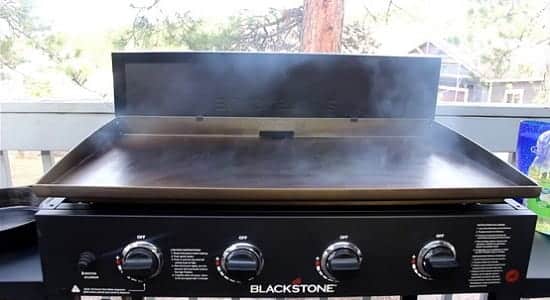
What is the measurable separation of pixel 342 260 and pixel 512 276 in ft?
1.07

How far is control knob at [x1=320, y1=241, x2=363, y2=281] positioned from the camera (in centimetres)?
71

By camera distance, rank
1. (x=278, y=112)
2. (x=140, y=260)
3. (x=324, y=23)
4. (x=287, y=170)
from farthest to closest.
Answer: (x=324, y=23), (x=278, y=112), (x=287, y=170), (x=140, y=260)

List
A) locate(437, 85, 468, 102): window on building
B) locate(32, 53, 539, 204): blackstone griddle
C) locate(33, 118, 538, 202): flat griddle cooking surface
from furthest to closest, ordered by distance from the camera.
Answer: locate(437, 85, 468, 102): window on building
locate(32, 53, 539, 204): blackstone griddle
locate(33, 118, 538, 202): flat griddle cooking surface

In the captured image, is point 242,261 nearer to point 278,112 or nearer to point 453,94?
point 278,112

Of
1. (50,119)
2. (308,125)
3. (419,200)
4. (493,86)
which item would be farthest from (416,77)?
(50,119)

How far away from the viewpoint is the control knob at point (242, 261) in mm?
701

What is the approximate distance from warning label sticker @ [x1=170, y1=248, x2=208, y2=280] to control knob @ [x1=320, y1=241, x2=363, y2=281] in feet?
0.68

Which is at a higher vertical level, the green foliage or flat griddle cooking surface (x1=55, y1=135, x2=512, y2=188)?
the green foliage

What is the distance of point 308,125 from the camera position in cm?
106

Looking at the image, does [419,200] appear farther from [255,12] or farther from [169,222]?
[255,12]

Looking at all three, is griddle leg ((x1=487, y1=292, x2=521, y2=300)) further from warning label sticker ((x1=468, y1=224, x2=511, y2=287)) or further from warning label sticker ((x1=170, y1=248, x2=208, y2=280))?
warning label sticker ((x1=170, y1=248, x2=208, y2=280))

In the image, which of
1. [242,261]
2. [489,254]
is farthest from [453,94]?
[242,261]

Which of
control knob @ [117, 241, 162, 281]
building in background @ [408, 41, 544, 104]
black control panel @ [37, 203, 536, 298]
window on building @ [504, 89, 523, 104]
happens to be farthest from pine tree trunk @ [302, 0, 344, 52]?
control knob @ [117, 241, 162, 281]

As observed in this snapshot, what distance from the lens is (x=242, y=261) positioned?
70cm
